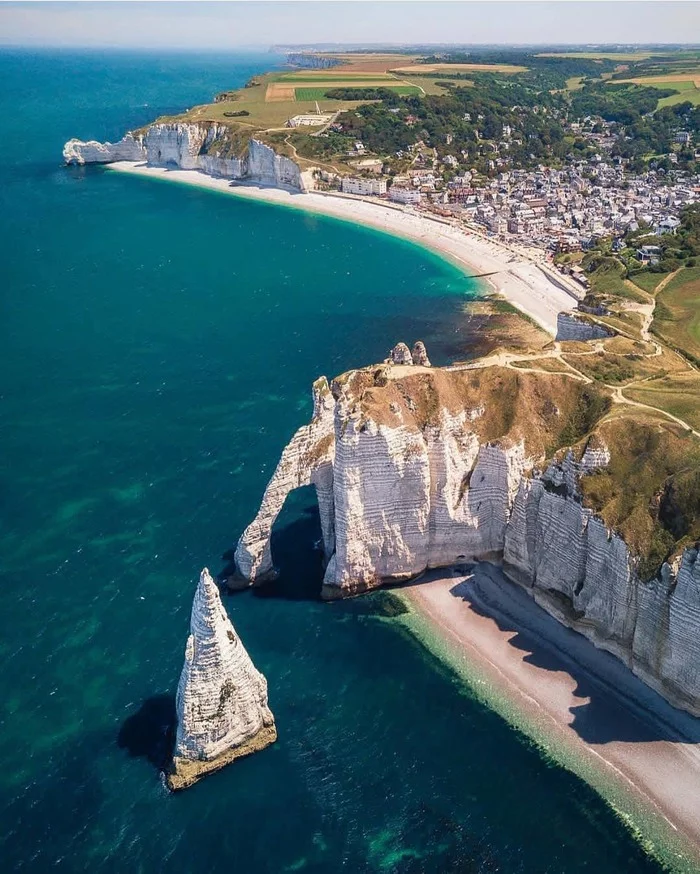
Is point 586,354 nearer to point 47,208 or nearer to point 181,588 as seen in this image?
point 181,588

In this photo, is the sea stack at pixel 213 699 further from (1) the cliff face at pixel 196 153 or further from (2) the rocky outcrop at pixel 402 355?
(1) the cliff face at pixel 196 153

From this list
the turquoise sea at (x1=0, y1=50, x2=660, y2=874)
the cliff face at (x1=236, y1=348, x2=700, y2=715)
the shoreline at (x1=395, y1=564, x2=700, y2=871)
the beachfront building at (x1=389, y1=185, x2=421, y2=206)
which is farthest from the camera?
the beachfront building at (x1=389, y1=185, x2=421, y2=206)

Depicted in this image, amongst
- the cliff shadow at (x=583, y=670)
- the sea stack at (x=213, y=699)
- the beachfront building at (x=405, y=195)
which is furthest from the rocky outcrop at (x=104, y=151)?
the sea stack at (x=213, y=699)

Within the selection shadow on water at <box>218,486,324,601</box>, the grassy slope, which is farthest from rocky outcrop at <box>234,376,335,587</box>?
the grassy slope

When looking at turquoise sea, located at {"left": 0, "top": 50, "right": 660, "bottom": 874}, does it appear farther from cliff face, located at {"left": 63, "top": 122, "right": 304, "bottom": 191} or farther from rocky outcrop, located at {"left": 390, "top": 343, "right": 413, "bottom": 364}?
cliff face, located at {"left": 63, "top": 122, "right": 304, "bottom": 191}

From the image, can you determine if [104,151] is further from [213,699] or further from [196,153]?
[213,699]

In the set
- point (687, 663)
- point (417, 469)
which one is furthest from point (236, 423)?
point (687, 663)

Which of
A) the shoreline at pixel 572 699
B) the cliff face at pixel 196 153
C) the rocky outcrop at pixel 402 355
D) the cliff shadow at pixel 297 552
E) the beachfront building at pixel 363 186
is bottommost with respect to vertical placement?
the shoreline at pixel 572 699
